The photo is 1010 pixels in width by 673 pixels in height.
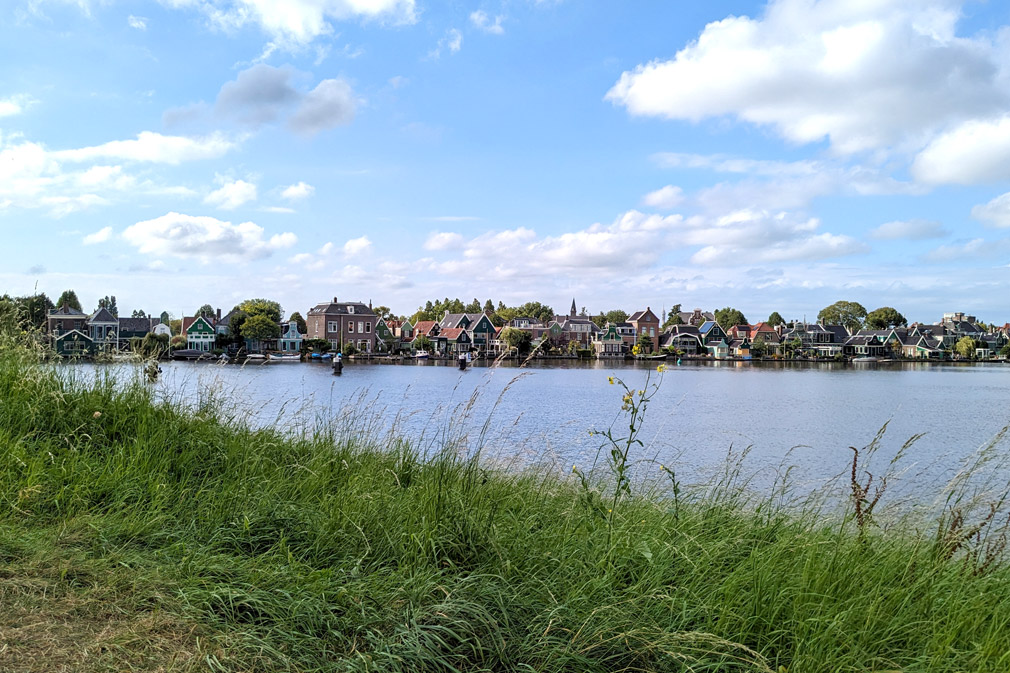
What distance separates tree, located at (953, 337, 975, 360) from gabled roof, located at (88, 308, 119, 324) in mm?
139104

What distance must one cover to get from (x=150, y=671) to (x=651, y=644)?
2.22 m

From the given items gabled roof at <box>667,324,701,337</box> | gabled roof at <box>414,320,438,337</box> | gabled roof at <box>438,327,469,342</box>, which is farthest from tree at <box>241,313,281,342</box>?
gabled roof at <box>667,324,701,337</box>

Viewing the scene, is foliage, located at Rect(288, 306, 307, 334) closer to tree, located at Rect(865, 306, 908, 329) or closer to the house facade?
the house facade

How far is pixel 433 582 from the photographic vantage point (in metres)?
3.32

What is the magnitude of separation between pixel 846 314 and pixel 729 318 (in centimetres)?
2529

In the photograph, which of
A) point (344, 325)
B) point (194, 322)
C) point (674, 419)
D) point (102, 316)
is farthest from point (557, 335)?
point (674, 419)

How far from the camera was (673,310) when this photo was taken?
466ft

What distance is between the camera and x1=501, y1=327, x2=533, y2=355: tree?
96.0 m

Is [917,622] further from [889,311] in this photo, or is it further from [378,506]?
[889,311]

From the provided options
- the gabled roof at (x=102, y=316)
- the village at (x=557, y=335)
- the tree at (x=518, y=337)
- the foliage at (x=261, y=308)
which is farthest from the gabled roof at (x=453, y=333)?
the gabled roof at (x=102, y=316)

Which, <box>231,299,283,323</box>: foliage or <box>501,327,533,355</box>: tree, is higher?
<box>231,299,283,323</box>: foliage

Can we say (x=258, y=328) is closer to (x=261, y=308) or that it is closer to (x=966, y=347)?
(x=261, y=308)

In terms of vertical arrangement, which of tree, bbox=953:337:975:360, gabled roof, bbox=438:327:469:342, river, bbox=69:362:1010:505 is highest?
gabled roof, bbox=438:327:469:342

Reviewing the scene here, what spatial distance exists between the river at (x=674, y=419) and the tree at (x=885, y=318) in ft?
320
